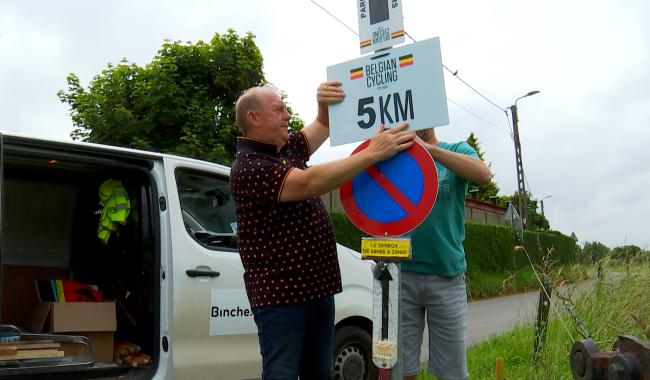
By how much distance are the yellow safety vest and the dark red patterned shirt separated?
1.90 meters

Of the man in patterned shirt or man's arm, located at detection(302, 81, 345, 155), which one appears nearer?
the man in patterned shirt

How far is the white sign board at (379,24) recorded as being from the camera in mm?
2674

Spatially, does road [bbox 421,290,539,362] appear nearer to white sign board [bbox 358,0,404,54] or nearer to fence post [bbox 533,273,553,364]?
fence post [bbox 533,273,553,364]

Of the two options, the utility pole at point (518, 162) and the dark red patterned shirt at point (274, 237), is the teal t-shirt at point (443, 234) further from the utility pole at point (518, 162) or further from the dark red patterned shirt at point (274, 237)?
the utility pole at point (518, 162)

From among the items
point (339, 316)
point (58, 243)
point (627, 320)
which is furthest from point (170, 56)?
point (627, 320)

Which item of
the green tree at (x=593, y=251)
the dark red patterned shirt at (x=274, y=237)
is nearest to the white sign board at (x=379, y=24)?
the dark red patterned shirt at (x=274, y=237)

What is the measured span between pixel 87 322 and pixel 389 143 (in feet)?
9.23

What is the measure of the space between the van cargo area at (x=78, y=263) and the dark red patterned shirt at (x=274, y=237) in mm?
1540

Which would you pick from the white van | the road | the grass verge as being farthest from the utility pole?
the white van

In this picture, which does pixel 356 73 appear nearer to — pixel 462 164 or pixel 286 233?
pixel 462 164

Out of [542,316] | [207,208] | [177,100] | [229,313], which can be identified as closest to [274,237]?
[229,313]

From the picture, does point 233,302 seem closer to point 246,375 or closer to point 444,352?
point 246,375

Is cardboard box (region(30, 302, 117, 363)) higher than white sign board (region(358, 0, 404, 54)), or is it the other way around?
white sign board (region(358, 0, 404, 54))

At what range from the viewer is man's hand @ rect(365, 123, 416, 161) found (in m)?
2.48
